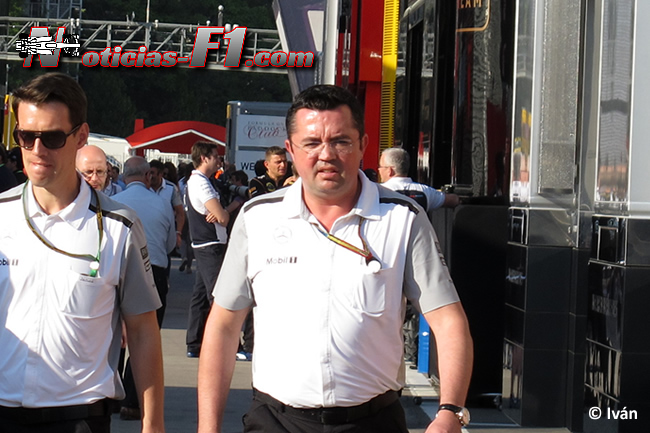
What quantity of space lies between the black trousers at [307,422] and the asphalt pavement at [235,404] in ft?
12.0

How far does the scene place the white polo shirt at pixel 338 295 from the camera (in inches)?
136

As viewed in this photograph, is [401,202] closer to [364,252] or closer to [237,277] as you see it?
[364,252]

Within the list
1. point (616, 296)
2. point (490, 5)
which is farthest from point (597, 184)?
point (490, 5)

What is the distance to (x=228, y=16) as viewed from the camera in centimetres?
5681

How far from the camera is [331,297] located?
11.4 feet

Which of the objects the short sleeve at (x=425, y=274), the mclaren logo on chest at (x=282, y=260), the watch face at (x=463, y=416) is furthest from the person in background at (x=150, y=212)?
the watch face at (x=463, y=416)

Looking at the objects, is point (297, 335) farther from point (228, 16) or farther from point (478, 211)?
point (228, 16)

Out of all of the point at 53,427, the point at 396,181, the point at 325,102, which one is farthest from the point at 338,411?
the point at 396,181

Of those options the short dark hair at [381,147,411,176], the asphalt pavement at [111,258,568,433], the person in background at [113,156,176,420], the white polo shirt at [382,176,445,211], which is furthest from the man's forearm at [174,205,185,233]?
the white polo shirt at [382,176,445,211]

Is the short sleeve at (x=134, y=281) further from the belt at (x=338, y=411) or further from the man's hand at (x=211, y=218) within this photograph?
the man's hand at (x=211, y=218)

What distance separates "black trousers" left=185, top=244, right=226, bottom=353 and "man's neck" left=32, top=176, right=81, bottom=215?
6.48m

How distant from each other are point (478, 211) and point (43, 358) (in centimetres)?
502

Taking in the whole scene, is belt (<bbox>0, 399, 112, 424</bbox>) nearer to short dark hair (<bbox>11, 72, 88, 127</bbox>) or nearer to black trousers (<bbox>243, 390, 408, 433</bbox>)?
black trousers (<bbox>243, 390, 408, 433</bbox>)

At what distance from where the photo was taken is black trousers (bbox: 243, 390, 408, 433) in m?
3.50
